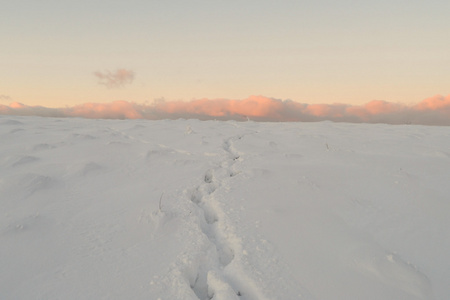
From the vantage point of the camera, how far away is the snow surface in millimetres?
1707

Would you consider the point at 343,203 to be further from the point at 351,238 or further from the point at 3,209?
the point at 3,209

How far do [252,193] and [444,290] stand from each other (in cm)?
176

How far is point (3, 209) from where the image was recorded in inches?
95.7

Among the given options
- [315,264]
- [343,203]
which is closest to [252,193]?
[343,203]

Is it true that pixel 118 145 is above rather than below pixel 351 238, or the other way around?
above

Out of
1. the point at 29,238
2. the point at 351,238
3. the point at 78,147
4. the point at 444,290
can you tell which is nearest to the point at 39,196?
the point at 29,238

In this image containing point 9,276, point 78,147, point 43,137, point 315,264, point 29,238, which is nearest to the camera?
point 9,276

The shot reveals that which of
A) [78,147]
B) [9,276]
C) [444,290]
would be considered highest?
[78,147]

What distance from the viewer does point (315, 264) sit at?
1.89 m

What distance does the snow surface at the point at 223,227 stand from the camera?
1707mm

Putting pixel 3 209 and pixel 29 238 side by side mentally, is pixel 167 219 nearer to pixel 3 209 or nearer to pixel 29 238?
pixel 29 238

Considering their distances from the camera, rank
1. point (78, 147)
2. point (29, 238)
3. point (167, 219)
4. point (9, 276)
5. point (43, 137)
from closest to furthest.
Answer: point (9, 276) → point (29, 238) → point (167, 219) → point (78, 147) → point (43, 137)

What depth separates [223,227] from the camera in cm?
234

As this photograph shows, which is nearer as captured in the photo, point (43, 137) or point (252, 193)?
point (252, 193)
